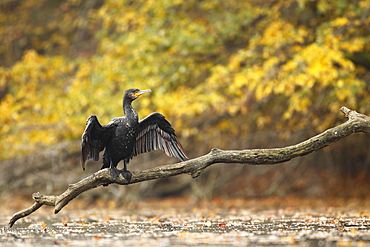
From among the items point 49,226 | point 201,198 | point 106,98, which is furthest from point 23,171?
point 49,226

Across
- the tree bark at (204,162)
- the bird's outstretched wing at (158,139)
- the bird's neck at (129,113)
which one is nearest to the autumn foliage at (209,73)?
the tree bark at (204,162)

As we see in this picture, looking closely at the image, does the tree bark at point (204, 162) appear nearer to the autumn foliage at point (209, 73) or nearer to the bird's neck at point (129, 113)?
the bird's neck at point (129, 113)

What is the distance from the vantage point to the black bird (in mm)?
7109

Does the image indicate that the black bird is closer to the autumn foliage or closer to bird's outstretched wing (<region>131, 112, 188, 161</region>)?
bird's outstretched wing (<region>131, 112, 188, 161</region>)

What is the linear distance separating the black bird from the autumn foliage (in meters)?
3.90

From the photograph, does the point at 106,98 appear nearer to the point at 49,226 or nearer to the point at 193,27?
the point at 193,27

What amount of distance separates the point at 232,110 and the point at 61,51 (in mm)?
7455

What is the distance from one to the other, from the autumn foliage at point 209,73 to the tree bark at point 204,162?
3.73 meters

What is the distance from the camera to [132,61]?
522 inches

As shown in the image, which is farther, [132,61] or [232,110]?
[132,61]

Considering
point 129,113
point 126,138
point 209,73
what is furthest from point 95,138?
point 209,73

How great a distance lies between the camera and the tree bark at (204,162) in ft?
22.4

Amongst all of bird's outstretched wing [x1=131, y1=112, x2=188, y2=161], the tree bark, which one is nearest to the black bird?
bird's outstretched wing [x1=131, y1=112, x2=188, y2=161]

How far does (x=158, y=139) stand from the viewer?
25.4 feet
